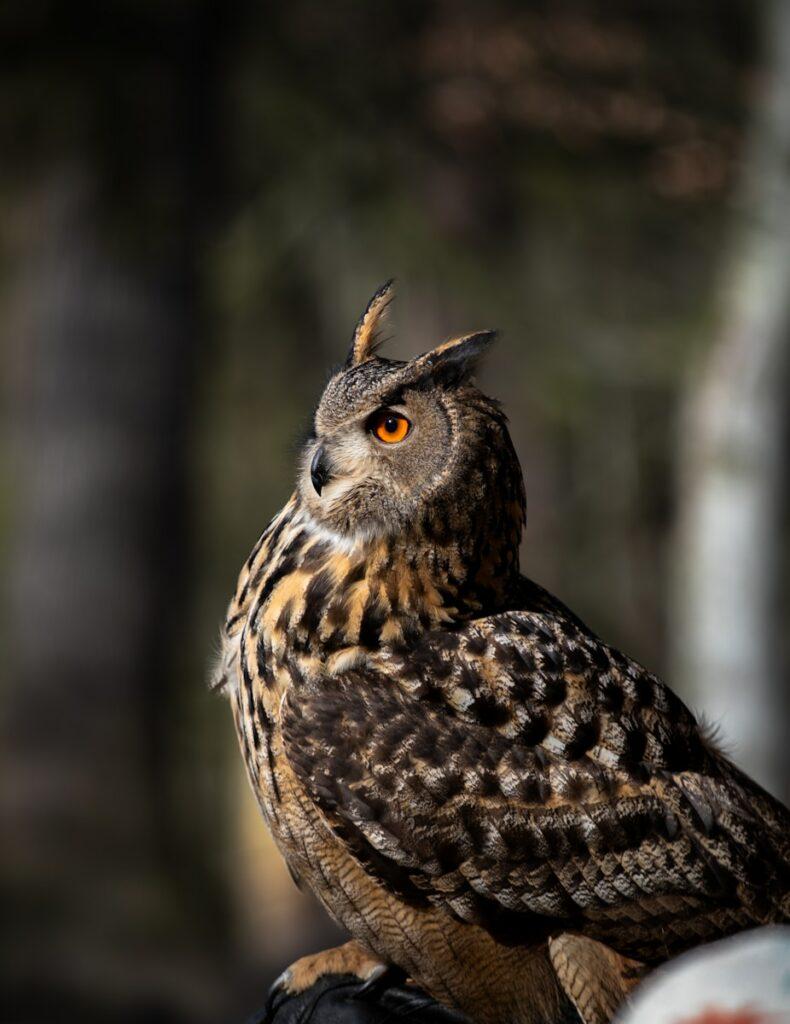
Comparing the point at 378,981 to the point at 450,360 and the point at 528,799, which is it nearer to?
the point at 528,799

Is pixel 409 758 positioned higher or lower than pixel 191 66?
lower

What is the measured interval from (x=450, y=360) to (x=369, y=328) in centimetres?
30

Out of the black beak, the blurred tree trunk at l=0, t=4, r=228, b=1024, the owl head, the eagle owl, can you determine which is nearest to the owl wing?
the eagle owl

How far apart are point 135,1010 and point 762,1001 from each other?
6.58 metres

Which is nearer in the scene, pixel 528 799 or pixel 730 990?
pixel 730 990

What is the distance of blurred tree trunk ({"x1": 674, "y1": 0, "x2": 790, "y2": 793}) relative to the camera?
7.28 metres

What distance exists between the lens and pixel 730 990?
166cm

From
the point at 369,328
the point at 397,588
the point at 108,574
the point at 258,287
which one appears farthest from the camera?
the point at 258,287

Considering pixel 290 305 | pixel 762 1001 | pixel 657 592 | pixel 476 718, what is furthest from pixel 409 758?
pixel 290 305

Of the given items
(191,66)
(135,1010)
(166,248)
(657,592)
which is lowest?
(135,1010)

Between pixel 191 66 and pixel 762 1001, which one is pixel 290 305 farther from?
pixel 762 1001

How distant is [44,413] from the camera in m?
8.32

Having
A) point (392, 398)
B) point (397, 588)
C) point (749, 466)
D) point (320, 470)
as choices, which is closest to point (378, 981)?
point (397, 588)

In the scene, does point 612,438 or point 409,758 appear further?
point 612,438
